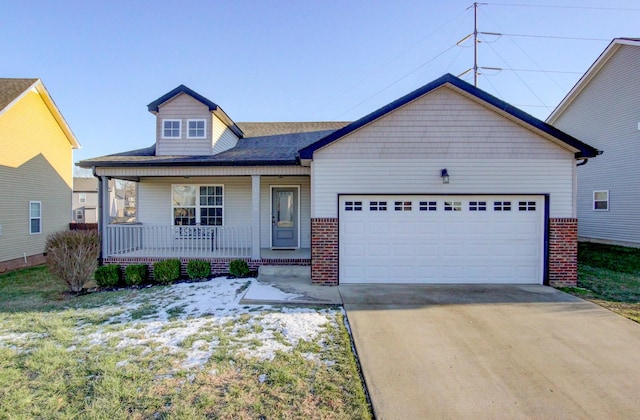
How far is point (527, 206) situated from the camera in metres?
7.90

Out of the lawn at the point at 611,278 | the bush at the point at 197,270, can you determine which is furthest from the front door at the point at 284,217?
the lawn at the point at 611,278

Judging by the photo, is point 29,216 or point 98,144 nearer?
point 29,216

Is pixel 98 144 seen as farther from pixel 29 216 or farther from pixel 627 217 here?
pixel 627 217

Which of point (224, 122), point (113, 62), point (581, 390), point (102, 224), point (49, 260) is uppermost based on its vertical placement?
point (113, 62)

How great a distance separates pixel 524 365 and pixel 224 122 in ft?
35.1

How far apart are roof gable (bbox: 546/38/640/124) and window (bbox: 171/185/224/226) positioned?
16.6 metres

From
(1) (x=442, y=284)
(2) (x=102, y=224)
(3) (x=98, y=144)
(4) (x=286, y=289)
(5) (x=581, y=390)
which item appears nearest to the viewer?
(5) (x=581, y=390)

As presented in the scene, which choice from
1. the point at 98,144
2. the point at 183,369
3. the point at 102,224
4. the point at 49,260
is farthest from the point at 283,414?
the point at 98,144

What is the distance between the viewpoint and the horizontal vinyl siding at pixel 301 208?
445 inches

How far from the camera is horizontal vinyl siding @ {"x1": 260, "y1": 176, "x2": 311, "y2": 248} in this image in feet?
37.1

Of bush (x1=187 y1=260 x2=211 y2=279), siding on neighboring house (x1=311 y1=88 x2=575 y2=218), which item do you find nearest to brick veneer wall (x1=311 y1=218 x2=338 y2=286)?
siding on neighboring house (x1=311 y1=88 x2=575 y2=218)

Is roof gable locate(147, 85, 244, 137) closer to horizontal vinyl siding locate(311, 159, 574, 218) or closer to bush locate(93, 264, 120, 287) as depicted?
horizontal vinyl siding locate(311, 159, 574, 218)

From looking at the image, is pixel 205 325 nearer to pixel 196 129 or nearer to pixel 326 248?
pixel 326 248

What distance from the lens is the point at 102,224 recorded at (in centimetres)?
941
